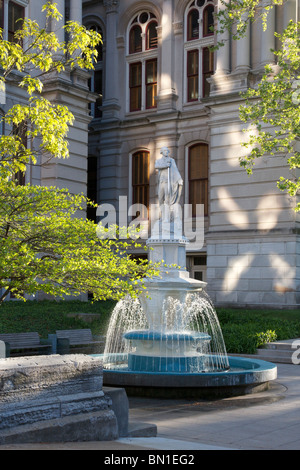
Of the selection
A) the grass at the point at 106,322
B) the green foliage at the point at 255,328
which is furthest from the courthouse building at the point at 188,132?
the green foliage at the point at 255,328

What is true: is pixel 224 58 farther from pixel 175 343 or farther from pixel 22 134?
pixel 175 343

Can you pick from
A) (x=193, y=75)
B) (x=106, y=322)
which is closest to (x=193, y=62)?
(x=193, y=75)

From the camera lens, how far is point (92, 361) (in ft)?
27.5

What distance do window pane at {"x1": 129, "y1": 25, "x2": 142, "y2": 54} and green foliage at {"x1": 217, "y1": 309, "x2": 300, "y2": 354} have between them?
18972 millimetres

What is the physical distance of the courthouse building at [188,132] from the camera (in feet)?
99.1

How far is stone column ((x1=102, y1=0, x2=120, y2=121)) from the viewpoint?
38438mm

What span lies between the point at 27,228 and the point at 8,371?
286cm

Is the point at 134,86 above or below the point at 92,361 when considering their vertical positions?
above

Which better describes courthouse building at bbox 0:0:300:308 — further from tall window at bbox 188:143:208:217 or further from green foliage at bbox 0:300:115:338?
green foliage at bbox 0:300:115:338

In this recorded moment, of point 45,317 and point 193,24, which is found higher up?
point 193,24

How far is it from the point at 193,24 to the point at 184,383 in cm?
2818

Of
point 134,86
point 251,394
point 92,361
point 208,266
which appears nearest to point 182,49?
point 134,86

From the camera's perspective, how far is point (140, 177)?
37.8 metres
